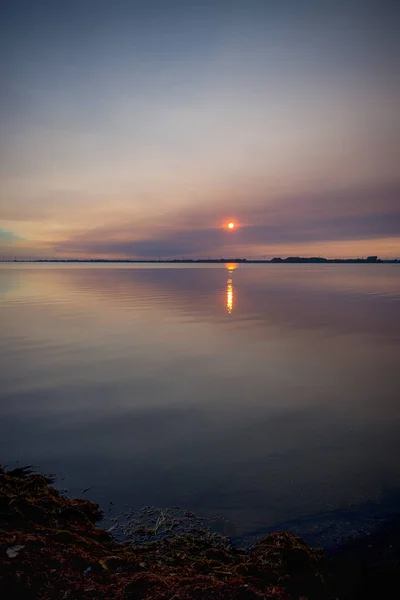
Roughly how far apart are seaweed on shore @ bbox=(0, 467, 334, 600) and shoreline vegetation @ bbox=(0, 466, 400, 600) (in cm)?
1

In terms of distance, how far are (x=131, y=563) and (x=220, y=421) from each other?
231 inches

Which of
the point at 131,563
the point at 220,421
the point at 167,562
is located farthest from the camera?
the point at 220,421

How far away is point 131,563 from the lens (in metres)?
5.43

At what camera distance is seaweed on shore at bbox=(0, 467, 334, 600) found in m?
4.71

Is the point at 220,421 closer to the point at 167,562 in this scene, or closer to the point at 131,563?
the point at 167,562

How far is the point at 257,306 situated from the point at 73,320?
65.4 ft

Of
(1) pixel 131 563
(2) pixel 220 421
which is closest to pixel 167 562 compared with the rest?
(1) pixel 131 563

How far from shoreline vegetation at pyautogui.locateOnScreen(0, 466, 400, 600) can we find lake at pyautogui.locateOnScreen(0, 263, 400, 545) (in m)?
0.62

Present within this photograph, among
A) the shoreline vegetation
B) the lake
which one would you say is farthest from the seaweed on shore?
the lake

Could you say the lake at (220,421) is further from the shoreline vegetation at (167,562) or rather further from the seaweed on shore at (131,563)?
the seaweed on shore at (131,563)

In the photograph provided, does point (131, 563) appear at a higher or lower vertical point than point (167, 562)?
higher

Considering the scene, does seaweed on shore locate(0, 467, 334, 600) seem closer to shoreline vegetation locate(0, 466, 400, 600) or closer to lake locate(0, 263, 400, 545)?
shoreline vegetation locate(0, 466, 400, 600)

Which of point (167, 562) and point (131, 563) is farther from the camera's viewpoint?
point (167, 562)

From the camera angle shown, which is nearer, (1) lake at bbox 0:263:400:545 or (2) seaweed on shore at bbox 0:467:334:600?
(2) seaweed on shore at bbox 0:467:334:600
